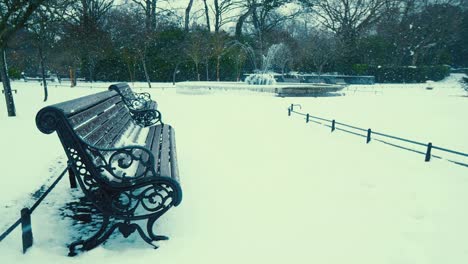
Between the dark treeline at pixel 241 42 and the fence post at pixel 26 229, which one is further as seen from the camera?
the dark treeline at pixel 241 42

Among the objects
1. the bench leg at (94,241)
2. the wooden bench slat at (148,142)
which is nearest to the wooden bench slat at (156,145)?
the wooden bench slat at (148,142)

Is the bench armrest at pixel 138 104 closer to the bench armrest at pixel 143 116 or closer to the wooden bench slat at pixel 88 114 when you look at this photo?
the bench armrest at pixel 143 116

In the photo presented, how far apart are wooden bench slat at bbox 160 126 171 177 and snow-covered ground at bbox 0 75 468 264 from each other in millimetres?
692

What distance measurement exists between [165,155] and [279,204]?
162cm

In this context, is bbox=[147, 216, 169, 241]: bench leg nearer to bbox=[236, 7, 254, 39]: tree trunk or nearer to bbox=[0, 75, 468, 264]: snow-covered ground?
bbox=[0, 75, 468, 264]: snow-covered ground

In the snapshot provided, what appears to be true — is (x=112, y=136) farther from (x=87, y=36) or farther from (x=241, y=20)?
(x=241, y=20)

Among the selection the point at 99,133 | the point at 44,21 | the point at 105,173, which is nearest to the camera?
the point at 105,173

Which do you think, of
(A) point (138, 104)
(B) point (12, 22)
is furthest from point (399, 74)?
(B) point (12, 22)

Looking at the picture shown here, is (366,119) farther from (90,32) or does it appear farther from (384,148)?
(90,32)

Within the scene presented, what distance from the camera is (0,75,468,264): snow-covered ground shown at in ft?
10.1

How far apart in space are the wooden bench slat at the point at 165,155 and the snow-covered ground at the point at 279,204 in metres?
0.69

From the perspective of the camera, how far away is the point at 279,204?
4.20m

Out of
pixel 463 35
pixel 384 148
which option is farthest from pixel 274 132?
pixel 463 35

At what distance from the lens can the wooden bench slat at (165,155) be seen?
3.28 m
